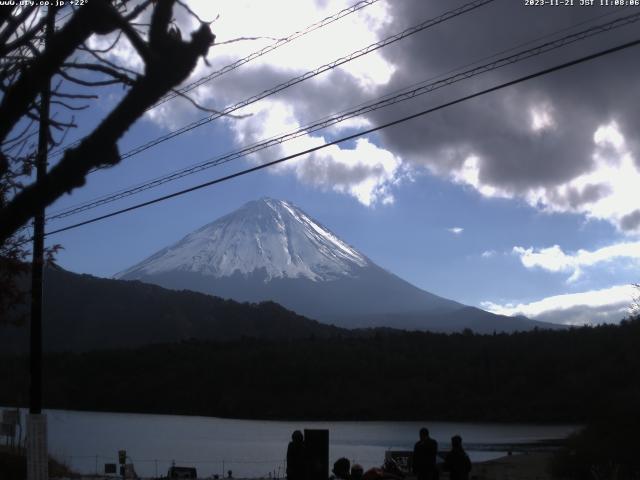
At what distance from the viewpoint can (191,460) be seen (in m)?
50.1

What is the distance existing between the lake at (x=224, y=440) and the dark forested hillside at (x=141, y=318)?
127 ft

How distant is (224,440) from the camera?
2677 inches

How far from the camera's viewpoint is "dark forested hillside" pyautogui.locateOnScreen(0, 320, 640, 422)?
9394 centimetres

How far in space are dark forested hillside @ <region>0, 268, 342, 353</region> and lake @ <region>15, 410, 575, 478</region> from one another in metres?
38.7

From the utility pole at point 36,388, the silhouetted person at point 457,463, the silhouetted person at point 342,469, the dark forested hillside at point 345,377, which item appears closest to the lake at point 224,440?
the dark forested hillside at point 345,377

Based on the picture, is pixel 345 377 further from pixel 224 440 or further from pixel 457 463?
pixel 457 463

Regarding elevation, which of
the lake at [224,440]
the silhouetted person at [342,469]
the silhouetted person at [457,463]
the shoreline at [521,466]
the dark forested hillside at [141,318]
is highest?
the dark forested hillside at [141,318]

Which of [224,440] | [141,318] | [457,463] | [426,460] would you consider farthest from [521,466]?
[141,318]

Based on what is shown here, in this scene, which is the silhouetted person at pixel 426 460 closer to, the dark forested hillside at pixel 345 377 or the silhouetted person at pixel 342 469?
the silhouetted person at pixel 342 469

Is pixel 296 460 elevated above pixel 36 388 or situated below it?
below

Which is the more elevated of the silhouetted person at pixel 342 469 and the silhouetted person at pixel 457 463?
the silhouetted person at pixel 457 463

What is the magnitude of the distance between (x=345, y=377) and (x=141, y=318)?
5194cm

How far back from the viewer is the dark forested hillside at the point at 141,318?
13862 cm

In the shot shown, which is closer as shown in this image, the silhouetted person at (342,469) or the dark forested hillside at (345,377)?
the silhouetted person at (342,469)
